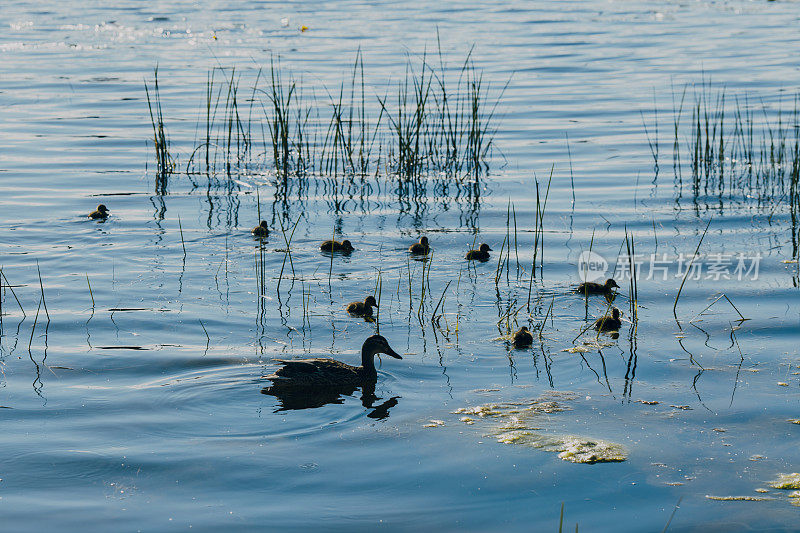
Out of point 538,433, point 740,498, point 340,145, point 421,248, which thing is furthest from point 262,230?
point 740,498

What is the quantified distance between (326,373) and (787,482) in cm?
313

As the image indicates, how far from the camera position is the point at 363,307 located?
366 inches

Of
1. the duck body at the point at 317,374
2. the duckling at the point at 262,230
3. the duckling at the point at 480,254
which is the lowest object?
the duck body at the point at 317,374

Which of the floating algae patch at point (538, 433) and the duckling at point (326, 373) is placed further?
the duckling at point (326, 373)

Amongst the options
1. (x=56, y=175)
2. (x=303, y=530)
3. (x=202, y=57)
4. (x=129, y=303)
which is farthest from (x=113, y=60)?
(x=303, y=530)

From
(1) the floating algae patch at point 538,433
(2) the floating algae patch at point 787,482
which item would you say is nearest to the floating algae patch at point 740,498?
(2) the floating algae patch at point 787,482

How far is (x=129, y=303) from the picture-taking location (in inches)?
378

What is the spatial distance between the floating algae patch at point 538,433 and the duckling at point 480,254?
3.74 metres

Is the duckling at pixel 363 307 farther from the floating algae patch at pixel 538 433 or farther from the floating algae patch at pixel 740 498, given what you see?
the floating algae patch at pixel 740 498

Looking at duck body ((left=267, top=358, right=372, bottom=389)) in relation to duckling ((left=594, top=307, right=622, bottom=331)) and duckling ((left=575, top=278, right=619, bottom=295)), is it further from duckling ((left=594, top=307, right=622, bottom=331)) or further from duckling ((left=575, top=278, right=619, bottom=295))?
duckling ((left=575, top=278, right=619, bottom=295))

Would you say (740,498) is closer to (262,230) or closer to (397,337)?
(397,337)

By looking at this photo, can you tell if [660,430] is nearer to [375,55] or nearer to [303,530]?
[303,530]

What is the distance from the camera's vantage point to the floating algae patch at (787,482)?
6.12 m

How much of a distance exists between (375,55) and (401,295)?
52.7 ft
